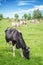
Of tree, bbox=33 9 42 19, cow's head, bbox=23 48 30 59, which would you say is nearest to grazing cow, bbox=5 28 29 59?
cow's head, bbox=23 48 30 59

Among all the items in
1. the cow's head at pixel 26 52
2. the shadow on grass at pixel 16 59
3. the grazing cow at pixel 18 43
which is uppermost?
the grazing cow at pixel 18 43

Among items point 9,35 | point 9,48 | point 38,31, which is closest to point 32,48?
point 9,48

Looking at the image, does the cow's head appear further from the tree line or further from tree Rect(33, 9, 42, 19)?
tree Rect(33, 9, 42, 19)

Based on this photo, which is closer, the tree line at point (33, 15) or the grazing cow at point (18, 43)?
the grazing cow at point (18, 43)

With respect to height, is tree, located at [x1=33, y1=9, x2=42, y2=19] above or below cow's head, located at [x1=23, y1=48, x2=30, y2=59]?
above

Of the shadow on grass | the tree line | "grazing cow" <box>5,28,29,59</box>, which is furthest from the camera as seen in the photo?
the tree line

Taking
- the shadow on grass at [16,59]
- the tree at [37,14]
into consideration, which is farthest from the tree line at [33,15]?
the shadow on grass at [16,59]

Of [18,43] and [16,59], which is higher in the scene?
[18,43]

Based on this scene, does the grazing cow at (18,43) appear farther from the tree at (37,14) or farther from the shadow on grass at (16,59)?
the tree at (37,14)

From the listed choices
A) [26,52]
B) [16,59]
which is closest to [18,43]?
[26,52]

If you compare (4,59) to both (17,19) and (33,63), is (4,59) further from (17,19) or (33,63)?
(17,19)

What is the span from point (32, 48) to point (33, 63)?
11.1 ft

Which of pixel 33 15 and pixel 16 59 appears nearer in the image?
pixel 16 59

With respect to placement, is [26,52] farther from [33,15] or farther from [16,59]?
[33,15]
